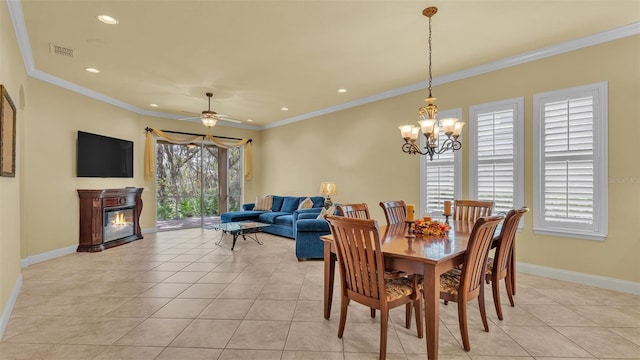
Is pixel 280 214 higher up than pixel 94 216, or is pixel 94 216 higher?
pixel 94 216

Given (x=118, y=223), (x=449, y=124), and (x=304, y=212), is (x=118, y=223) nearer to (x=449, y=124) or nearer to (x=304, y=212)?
(x=304, y=212)

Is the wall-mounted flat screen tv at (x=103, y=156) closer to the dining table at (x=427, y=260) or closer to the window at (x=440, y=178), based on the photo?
the dining table at (x=427, y=260)

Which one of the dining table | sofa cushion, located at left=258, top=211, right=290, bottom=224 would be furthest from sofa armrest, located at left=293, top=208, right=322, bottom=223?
the dining table

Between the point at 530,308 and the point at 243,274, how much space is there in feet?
10.6

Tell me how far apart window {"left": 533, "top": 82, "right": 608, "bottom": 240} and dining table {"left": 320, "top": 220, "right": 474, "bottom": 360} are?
5.99 feet

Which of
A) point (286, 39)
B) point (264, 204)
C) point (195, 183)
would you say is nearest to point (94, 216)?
point (195, 183)

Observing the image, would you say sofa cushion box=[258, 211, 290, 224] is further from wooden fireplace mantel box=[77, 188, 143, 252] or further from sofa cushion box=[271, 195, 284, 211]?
wooden fireplace mantel box=[77, 188, 143, 252]

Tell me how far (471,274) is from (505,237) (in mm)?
576

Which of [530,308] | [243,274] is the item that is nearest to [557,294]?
[530,308]

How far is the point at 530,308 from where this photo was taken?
2908mm

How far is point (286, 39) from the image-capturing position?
3.45 meters

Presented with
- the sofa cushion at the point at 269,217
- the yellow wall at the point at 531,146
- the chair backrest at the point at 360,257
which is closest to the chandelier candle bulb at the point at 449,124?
the chair backrest at the point at 360,257

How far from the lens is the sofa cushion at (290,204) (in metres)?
7.08

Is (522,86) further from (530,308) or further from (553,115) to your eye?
(530,308)
